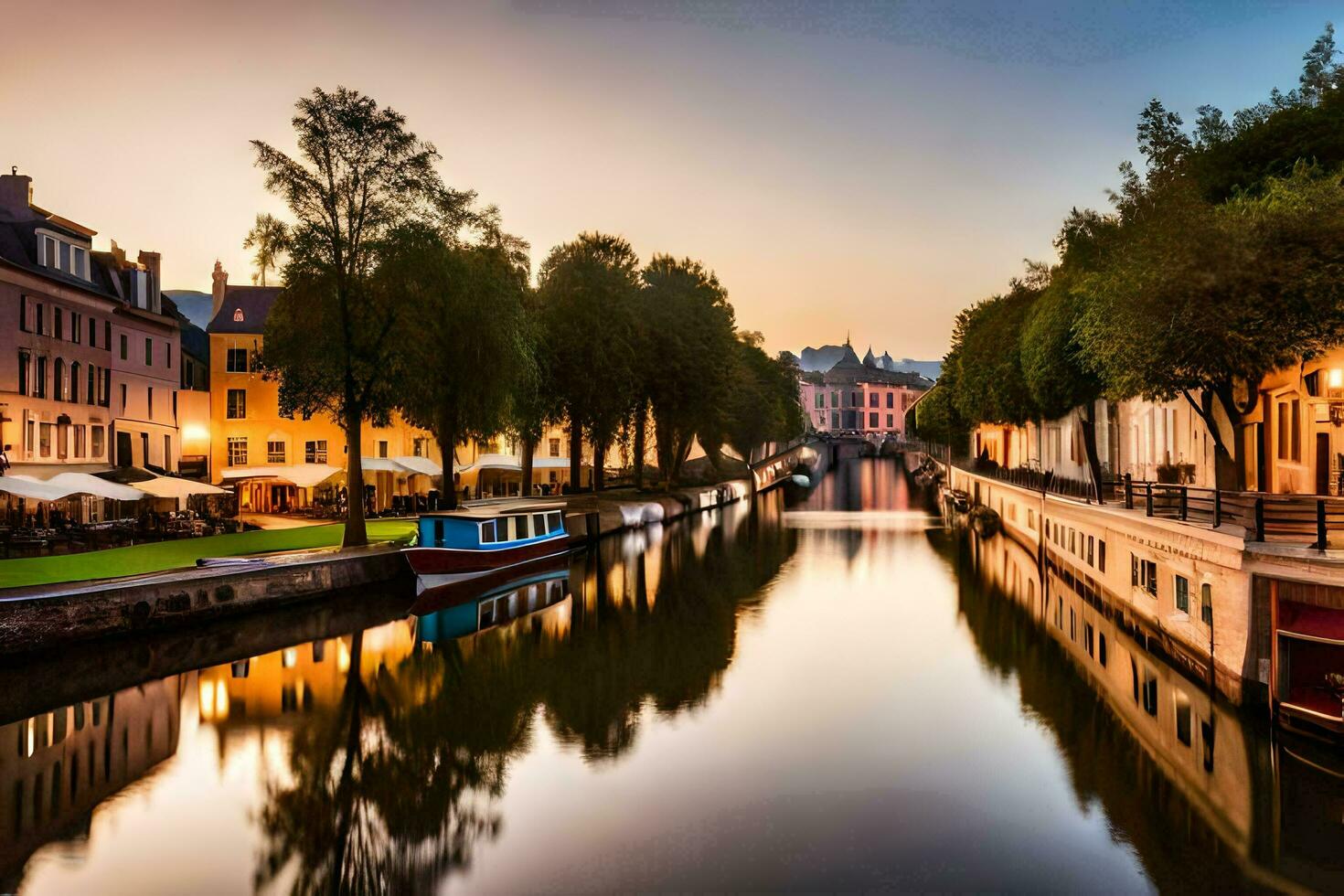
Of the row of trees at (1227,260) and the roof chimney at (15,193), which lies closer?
the row of trees at (1227,260)

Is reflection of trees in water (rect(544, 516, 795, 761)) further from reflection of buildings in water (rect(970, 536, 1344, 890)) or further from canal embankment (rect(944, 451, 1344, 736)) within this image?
canal embankment (rect(944, 451, 1344, 736))

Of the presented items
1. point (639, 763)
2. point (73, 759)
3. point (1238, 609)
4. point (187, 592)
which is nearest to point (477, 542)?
point (187, 592)

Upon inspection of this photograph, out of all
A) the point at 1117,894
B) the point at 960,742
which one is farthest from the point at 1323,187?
the point at 1117,894

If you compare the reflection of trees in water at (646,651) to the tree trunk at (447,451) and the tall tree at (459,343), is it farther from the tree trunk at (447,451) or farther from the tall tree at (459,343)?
the tall tree at (459,343)

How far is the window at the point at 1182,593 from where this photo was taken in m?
22.2

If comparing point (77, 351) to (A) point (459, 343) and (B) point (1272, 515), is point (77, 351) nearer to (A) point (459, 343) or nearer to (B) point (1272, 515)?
(A) point (459, 343)

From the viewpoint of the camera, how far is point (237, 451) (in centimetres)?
5966

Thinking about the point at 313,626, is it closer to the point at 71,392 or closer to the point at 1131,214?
the point at 71,392

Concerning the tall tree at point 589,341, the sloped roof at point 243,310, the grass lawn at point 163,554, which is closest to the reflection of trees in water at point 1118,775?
the grass lawn at point 163,554

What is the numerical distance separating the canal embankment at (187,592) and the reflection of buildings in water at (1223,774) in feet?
67.9

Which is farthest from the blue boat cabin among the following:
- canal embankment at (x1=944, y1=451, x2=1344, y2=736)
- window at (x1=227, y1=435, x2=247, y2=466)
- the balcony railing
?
window at (x1=227, y1=435, x2=247, y2=466)

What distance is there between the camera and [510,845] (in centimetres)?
1441

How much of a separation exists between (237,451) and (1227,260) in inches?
2073

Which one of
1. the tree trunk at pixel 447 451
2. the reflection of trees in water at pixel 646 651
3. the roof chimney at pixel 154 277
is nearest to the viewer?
the reflection of trees in water at pixel 646 651
